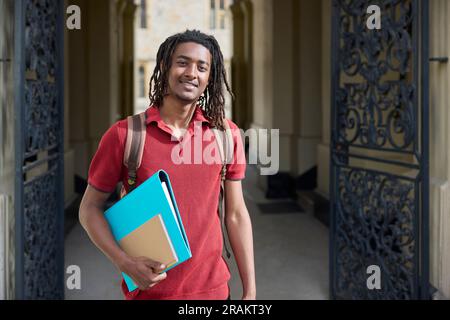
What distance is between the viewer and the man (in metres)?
1.12

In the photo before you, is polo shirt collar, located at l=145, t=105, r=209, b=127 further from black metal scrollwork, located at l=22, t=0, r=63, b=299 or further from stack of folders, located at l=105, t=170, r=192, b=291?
black metal scrollwork, located at l=22, t=0, r=63, b=299

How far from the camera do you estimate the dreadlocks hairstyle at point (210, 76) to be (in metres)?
1.12

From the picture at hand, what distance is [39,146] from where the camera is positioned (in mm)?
3326

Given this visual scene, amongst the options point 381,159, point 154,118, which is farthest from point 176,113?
point 381,159

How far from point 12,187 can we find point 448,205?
2.72m

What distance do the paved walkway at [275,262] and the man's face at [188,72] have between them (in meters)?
3.26

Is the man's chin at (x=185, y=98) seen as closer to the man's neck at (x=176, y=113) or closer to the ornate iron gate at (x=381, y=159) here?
the man's neck at (x=176, y=113)

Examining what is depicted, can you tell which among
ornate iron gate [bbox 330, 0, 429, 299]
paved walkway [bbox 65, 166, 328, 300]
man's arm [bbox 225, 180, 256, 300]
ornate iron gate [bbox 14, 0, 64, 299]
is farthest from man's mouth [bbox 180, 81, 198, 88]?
paved walkway [bbox 65, 166, 328, 300]

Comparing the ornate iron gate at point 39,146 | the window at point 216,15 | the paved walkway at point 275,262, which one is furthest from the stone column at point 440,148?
the window at point 216,15

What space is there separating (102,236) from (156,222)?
0.19 meters

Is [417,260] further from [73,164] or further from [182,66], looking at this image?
[73,164]

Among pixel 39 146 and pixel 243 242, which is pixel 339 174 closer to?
pixel 39 146

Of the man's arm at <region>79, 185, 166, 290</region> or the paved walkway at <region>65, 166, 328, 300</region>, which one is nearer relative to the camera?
the man's arm at <region>79, 185, 166, 290</region>

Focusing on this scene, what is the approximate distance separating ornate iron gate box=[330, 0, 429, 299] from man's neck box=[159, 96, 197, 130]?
2.24m
